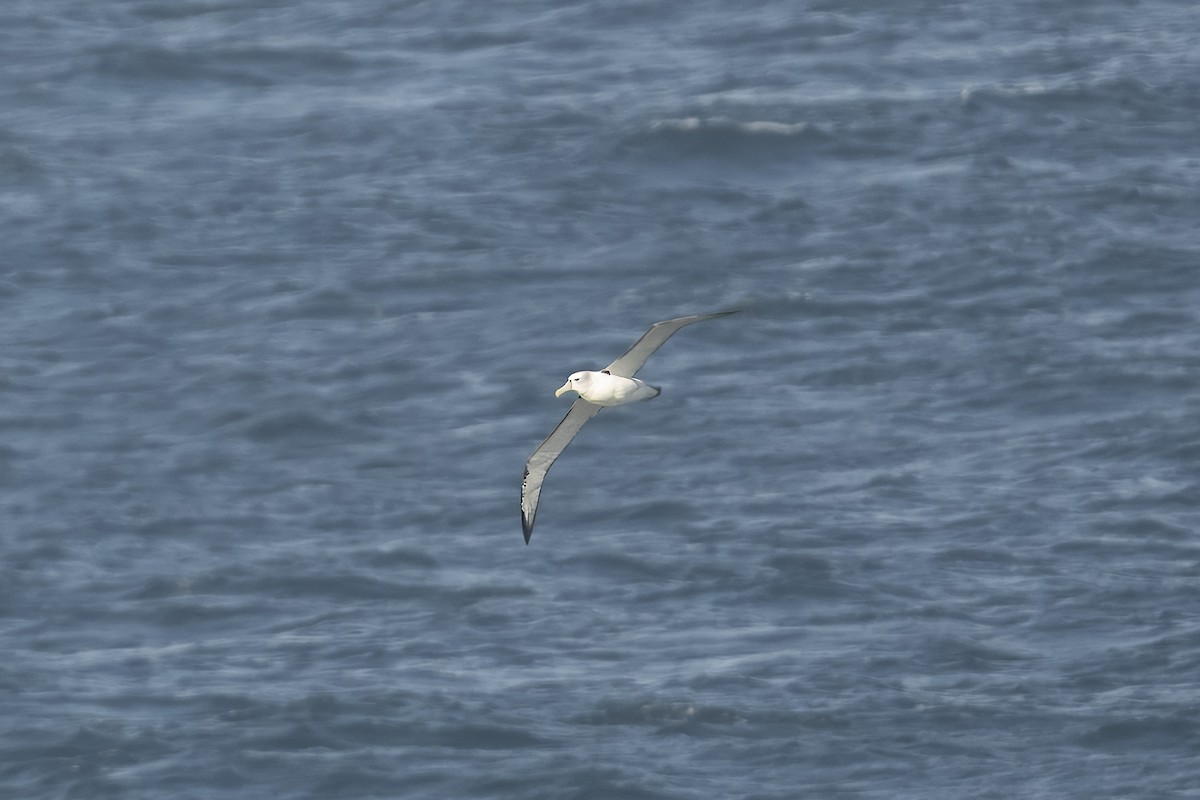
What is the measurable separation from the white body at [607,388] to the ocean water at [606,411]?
20.9 m

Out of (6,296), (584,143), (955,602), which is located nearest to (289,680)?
Answer: (955,602)

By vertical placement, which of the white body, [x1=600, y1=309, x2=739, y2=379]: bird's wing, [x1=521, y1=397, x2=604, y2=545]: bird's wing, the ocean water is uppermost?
[x1=600, y1=309, x2=739, y2=379]: bird's wing

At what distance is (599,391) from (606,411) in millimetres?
34441

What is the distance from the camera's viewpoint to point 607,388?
115ft

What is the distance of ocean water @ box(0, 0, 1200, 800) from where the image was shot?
56.6m

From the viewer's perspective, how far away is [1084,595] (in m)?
60.6

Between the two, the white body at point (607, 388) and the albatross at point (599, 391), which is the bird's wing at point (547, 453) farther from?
the white body at point (607, 388)

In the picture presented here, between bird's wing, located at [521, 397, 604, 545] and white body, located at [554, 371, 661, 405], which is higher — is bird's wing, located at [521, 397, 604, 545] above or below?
below

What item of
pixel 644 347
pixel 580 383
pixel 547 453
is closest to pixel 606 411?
pixel 547 453

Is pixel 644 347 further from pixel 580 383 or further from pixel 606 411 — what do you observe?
pixel 606 411

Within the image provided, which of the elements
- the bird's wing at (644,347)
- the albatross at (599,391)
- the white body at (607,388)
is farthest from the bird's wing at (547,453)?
the bird's wing at (644,347)

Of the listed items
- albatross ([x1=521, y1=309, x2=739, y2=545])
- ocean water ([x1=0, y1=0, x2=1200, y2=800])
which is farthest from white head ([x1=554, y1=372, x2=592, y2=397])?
ocean water ([x1=0, y1=0, x2=1200, y2=800])

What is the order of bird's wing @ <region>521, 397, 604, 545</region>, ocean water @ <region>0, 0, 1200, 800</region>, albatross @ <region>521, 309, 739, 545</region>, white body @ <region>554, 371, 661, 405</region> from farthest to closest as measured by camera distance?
ocean water @ <region>0, 0, 1200, 800</region>
bird's wing @ <region>521, 397, 604, 545</region>
white body @ <region>554, 371, 661, 405</region>
albatross @ <region>521, 309, 739, 545</region>

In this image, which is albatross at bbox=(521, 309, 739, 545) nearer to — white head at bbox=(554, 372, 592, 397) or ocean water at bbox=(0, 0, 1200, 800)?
white head at bbox=(554, 372, 592, 397)
